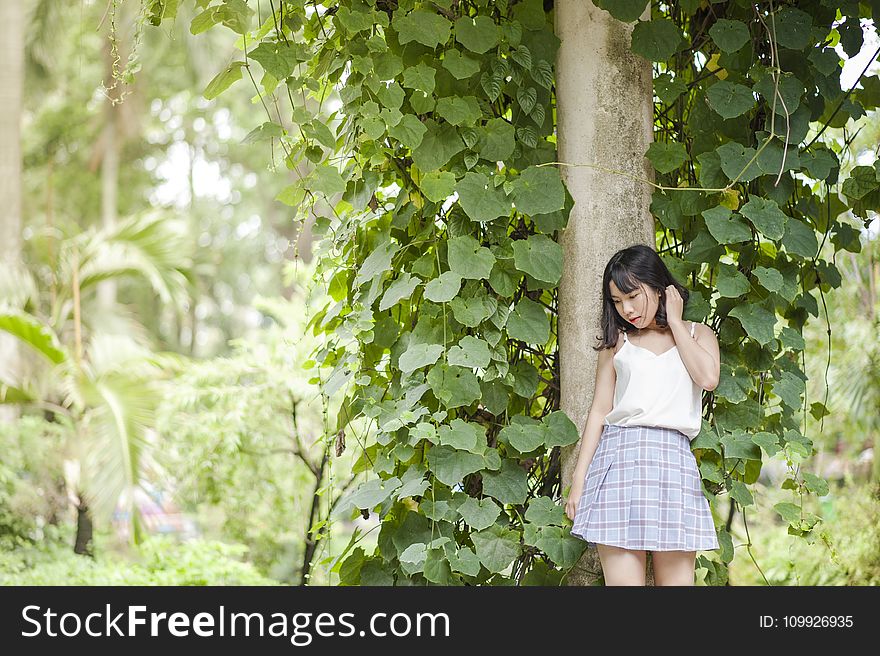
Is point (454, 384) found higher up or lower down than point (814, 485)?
higher up

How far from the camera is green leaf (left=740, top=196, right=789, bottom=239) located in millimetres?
1792

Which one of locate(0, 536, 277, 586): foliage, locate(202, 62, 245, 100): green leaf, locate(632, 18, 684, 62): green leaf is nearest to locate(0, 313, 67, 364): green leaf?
locate(0, 536, 277, 586): foliage

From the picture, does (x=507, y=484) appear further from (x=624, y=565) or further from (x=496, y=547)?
(x=624, y=565)

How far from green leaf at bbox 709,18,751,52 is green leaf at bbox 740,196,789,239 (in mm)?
321

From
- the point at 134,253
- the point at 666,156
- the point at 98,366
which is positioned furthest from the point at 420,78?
the point at 134,253

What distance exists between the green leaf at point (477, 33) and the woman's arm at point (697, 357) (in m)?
0.70

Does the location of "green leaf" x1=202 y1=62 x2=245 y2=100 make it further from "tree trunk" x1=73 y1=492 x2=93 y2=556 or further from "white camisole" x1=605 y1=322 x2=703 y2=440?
"tree trunk" x1=73 y1=492 x2=93 y2=556

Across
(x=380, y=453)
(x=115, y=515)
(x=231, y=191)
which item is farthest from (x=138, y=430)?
(x=231, y=191)

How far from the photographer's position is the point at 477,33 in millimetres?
1821

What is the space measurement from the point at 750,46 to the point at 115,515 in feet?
12.7

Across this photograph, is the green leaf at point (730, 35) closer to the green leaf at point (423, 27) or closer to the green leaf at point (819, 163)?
the green leaf at point (819, 163)

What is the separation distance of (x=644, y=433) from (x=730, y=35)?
86 cm

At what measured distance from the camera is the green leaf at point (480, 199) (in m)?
1.79

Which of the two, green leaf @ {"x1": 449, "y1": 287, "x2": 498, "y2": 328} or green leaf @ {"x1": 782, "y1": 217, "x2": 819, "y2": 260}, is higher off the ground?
green leaf @ {"x1": 782, "y1": 217, "x2": 819, "y2": 260}
